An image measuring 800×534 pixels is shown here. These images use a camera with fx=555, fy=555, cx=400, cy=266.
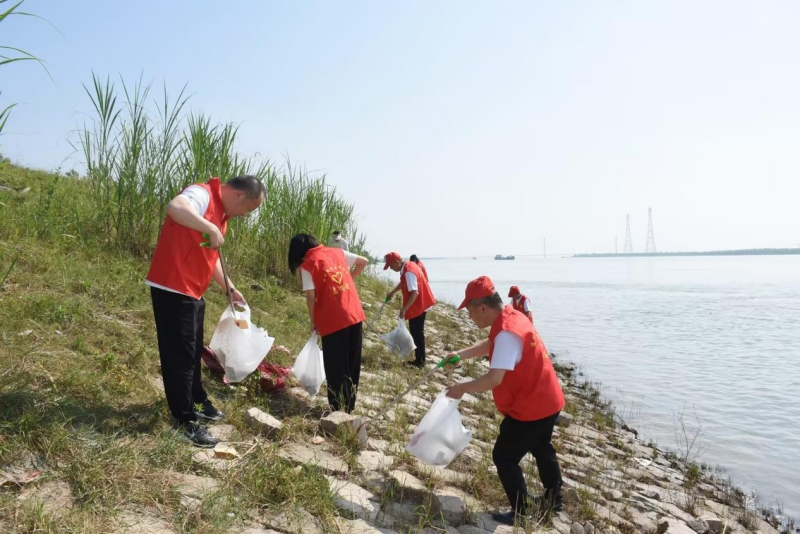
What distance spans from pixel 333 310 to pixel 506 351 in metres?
1.67

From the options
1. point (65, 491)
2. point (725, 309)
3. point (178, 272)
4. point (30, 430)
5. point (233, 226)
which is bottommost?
point (725, 309)

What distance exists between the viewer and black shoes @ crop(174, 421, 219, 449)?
335cm

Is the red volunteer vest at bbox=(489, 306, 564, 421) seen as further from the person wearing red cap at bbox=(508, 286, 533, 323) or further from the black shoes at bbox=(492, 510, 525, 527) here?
the person wearing red cap at bbox=(508, 286, 533, 323)

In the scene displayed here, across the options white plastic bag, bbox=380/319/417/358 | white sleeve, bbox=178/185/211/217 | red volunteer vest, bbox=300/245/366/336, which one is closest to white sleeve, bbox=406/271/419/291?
white plastic bag, bbox=380/319/417/358

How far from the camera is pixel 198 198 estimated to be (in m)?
3.40

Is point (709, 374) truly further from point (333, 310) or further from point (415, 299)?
point (333, 310)

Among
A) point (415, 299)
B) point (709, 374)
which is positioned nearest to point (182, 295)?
point (415, 299)

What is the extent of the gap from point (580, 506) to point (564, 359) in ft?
27.1

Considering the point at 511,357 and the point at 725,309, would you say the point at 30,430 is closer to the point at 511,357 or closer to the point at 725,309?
the point at 511,357

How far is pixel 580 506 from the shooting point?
3566mm

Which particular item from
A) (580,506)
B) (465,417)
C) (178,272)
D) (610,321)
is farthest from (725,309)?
(178,272)

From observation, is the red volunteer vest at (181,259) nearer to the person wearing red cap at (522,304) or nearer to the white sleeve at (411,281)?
the person wearing red cap at (522,304)

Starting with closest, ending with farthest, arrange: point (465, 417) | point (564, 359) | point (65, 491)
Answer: point (65, 491) → point (465, 417) → point (564, 359)

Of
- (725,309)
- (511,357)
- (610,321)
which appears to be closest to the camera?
(511,357)
